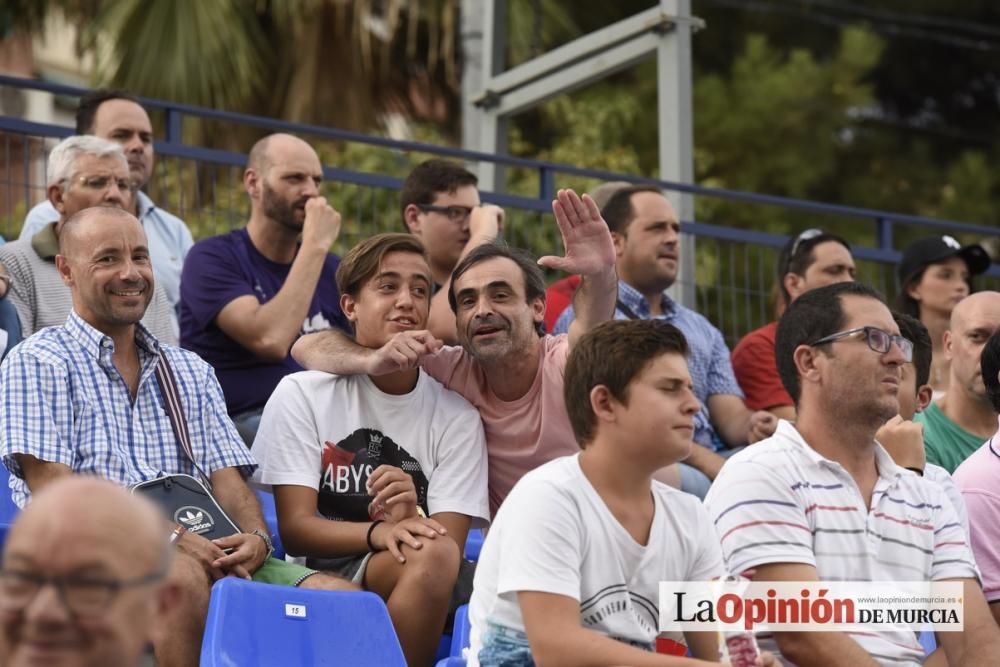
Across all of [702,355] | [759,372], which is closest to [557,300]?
[702,355]

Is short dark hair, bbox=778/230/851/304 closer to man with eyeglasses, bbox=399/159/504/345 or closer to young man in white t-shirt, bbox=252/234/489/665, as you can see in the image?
man with eyeglasses, bbox=399/159/504/345

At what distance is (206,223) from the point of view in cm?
785

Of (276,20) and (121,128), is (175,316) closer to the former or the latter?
(121,128)

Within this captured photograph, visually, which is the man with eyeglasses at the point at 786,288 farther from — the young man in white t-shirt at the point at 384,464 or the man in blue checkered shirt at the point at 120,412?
the man in blue checkered shirt at the point at 120,412

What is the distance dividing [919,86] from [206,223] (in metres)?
12.9

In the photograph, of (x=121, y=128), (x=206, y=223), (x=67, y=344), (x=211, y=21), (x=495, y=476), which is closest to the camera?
(x=67, y=344)

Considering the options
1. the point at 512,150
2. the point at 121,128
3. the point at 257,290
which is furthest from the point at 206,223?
the point at 512,150

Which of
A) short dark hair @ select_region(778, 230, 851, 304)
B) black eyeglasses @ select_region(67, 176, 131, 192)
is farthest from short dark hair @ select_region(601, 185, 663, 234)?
black eyeglasses @ select_region(67, 176, 131, 192)

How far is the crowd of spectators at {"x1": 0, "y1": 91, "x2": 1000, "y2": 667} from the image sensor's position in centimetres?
332

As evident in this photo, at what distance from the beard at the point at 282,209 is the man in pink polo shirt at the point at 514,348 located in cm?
133

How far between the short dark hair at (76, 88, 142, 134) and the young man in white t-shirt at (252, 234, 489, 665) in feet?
6.20

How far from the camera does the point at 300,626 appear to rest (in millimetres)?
3988

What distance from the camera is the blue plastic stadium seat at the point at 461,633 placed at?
13.1 feet

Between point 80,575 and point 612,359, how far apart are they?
1.65 metres
